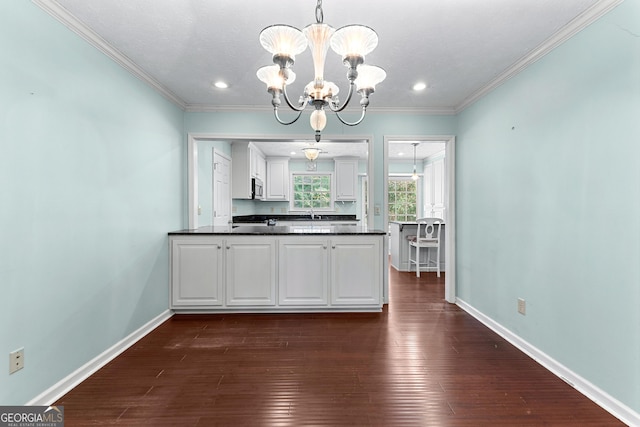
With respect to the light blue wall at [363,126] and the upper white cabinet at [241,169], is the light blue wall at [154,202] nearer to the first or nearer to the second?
the light blue wall at [363,126]

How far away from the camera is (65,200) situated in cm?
184

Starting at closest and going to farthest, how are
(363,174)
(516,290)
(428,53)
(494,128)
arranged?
(428,53), (516,290), (494,128), (363,174)

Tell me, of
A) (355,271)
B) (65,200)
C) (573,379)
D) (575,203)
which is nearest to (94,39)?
(65,200)

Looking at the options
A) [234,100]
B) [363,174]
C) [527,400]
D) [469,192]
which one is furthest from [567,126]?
[363,174]

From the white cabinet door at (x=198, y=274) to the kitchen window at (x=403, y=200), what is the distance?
5480mm

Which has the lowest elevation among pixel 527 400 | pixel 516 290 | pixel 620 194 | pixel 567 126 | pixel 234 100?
pixel 527 400

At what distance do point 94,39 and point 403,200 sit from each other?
22.6ft

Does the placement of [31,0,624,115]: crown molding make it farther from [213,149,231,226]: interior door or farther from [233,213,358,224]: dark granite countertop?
[233,213,358,224]: dark granite countertop

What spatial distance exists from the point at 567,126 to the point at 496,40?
2.65 feet

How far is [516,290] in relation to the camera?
2506 millimetres

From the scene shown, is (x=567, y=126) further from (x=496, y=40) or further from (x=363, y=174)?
(x=363, y=174)

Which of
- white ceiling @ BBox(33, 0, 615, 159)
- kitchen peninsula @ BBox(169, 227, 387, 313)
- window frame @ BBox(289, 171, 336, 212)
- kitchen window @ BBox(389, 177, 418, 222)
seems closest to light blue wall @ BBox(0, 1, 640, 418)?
white ceiling @ BBox(33, 0, 615, 159)

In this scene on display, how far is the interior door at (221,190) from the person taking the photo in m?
4.58

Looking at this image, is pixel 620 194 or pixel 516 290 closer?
pixel 620 194
